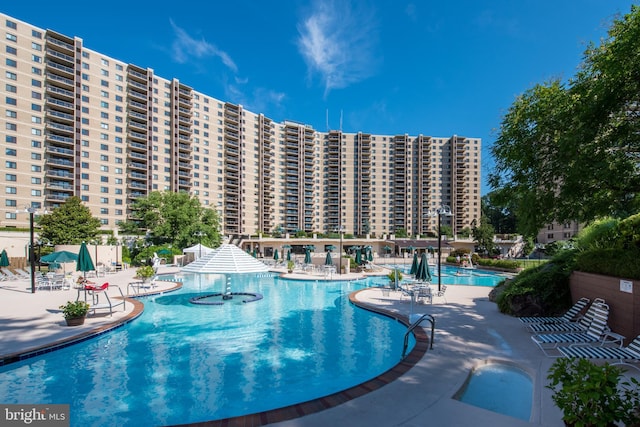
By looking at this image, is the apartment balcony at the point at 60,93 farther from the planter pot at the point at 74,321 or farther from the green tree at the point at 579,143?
the green tree at the point at 579,143

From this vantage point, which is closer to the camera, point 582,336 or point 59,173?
point 582,336

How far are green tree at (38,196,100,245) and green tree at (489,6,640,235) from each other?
1797 inches

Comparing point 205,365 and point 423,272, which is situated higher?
point 423,272

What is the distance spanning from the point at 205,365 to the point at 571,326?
9.74 meters

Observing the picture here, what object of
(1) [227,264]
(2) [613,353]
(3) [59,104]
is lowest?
(2) [613,353]

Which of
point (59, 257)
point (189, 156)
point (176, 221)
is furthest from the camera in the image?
point (189, 156)

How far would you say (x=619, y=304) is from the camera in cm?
784

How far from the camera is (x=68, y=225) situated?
1491 inches

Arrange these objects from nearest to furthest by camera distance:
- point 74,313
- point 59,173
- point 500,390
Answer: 1. point 500,390
2. point 74,313
3. point 59,173

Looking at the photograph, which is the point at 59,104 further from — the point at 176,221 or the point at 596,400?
the point at 596,400

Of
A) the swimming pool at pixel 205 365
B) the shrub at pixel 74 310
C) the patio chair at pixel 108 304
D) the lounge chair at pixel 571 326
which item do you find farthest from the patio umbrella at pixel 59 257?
the lounge chair at pixel 571 326

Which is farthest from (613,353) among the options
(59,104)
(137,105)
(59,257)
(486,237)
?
(137,105)

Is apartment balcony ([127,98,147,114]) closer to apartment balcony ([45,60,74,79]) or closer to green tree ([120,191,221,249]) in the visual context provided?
apartment balcony ([45,60,74,79])

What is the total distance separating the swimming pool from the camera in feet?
19.5
